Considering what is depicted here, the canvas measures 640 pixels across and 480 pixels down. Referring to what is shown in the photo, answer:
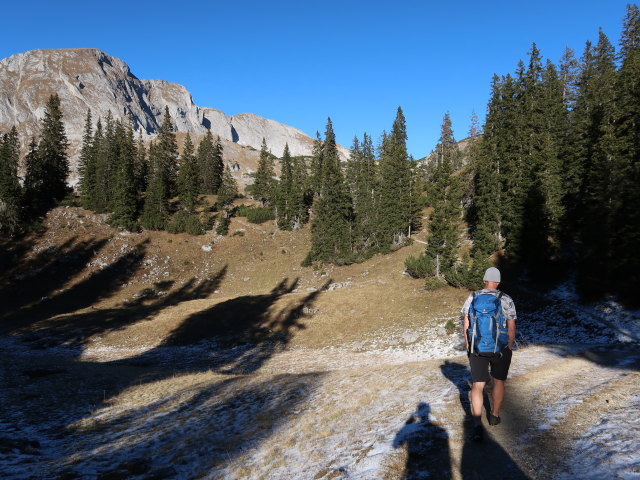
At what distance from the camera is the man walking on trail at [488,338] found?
586 cm

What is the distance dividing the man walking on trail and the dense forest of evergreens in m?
21.8

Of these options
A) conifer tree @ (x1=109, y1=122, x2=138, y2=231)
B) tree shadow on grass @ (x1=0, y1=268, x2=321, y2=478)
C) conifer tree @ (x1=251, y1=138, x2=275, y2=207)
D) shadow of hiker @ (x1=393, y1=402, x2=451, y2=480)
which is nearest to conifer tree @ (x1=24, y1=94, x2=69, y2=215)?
conifer tree @ (x1=109, y1=122, x2=138, y2=231)

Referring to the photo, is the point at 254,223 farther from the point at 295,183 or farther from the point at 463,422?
the point at 463,422

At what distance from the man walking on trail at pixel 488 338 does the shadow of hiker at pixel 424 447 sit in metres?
0.69

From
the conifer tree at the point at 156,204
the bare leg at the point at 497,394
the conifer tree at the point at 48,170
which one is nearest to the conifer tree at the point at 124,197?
the conifer tree at the point at 156,204

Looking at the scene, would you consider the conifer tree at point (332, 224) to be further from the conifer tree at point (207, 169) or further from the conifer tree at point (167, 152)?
the conifer tree at point (207, 169)

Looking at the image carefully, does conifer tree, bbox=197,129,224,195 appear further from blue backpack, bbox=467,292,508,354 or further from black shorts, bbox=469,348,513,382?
black shorts, bbox=469,348,513,382

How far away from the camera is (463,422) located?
6828 mm

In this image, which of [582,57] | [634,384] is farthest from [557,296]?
[582,57]

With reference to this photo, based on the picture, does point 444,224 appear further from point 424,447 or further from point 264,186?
point 264,186

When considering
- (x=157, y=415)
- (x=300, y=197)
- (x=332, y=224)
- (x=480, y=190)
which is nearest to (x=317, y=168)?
(x=300, y=197)

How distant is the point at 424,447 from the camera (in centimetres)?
605

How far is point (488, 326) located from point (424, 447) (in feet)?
7.87

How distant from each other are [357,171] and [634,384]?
62730mm
